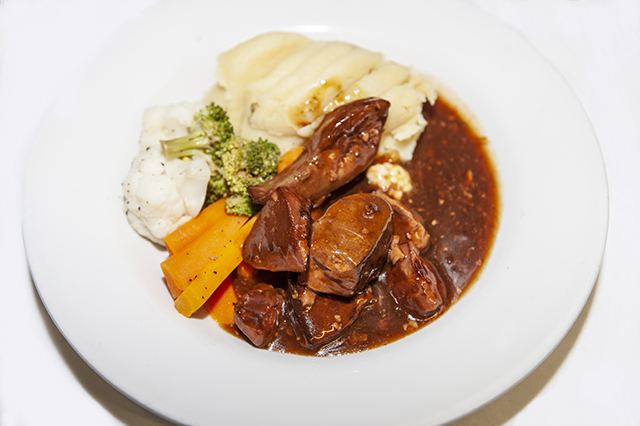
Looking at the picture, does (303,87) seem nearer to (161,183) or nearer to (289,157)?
(289,157)

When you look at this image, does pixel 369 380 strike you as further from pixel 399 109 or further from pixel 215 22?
pixel 215 22

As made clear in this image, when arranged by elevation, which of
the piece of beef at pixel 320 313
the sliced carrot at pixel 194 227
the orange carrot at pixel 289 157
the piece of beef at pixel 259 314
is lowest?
the piece of beef at pixel 320 313

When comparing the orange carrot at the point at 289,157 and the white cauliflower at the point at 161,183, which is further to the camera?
the orange carrot at the point at 289,157

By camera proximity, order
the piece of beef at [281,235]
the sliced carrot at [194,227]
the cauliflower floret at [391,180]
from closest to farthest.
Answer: the piece of beef at [281,235]
the sliced carrot at [194,227]
the cauliflower floret at [391,180]

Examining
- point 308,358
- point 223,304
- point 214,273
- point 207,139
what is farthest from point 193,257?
point 308,358

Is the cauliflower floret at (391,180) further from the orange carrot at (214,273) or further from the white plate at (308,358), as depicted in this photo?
the orange carrot at (214,273)

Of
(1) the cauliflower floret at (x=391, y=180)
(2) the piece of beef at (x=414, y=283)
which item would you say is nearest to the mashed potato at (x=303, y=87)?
(1) the cauliflower floret at (x=391, y=180)

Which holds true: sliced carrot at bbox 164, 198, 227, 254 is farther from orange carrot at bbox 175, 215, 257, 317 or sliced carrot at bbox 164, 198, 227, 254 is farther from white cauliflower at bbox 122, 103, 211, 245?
orange carrot at bbox 175, 215, 257, 317

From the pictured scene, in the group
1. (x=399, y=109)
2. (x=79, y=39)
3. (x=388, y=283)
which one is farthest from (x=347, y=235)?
(x=79, y=39)
